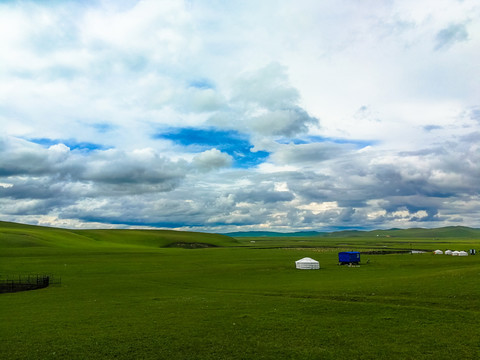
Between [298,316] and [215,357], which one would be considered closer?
[215,357]

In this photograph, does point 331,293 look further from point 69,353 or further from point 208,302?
point 69,353

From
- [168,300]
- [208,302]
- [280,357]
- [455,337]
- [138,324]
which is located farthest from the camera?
[168,300]

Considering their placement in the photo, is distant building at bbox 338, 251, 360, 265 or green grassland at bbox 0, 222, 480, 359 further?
distant building at bbox 338, 251, 360, 265

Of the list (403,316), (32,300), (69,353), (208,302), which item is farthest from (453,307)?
(32,300)

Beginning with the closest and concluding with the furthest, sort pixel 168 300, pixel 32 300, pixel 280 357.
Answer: pixel 280 357
pixel 168 300
pixel 32 300

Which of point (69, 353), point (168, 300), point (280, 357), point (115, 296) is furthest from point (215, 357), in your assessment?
point (115, 296)

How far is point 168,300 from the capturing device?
40594mm

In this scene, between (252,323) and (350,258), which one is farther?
(350,258)

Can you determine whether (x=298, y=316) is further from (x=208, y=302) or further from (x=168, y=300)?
(x=168, y=300)

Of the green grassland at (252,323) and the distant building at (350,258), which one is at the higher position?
the green grassland at (252,323)

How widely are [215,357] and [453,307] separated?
2364 centimetres

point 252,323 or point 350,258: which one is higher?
point 252,323

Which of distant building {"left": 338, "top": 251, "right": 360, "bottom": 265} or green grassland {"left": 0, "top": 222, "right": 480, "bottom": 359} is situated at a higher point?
green grassland {"left": 0, "top": 222, "right": 480, "bottom": 359}

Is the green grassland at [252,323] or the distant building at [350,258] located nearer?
the green grassland at [252,323]
